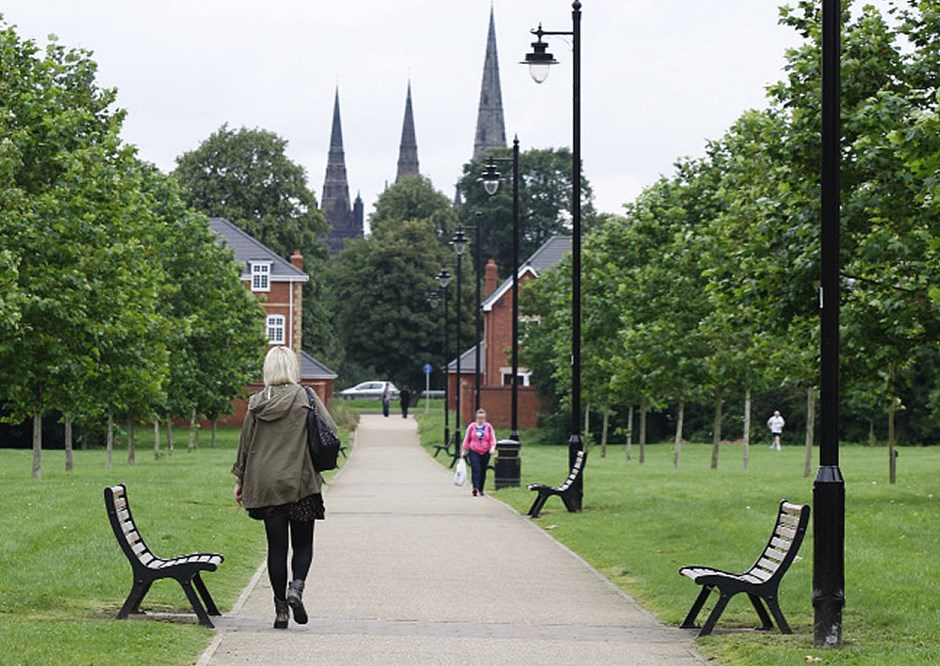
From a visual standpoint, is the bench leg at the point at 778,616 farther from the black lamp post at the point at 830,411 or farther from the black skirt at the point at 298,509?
the black skirt at the point at 298,509

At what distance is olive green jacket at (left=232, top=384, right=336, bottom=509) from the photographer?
11703 millimetres

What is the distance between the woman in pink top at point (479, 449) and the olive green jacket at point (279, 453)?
1941 centimetres

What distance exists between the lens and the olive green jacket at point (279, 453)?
11.7 meters

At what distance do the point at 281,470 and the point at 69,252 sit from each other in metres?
20.8

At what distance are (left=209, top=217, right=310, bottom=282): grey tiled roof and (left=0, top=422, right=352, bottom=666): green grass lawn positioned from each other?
61515mm

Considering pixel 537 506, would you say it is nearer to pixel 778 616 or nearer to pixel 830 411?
pixel 778 616

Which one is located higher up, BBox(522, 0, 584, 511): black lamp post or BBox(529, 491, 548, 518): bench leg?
BBox(522, 0, 584, 511): black lamp post

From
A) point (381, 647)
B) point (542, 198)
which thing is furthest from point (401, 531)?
point (542, 198)

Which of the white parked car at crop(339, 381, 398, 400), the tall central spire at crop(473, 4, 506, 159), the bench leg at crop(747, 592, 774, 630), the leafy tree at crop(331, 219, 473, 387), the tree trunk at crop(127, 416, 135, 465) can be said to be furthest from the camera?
the tall central spire at crop(473, 4, 506, 159)

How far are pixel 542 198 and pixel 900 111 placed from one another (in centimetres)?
9492

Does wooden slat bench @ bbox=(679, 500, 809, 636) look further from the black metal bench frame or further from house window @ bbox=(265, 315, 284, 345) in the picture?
house window @ bbox=(265, 315, 284, 345)

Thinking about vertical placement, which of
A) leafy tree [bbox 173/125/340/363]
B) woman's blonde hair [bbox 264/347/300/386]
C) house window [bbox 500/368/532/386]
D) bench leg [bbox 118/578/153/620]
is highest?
leafy tree [bbox 173/125/340/363]

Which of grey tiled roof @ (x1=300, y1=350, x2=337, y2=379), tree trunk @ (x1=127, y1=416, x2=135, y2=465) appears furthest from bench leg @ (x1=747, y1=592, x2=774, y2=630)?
grey tiled roof @ (x1=300, y1=350, x2=337, y2=379)

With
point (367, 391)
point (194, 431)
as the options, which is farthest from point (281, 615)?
point (367, 391)
